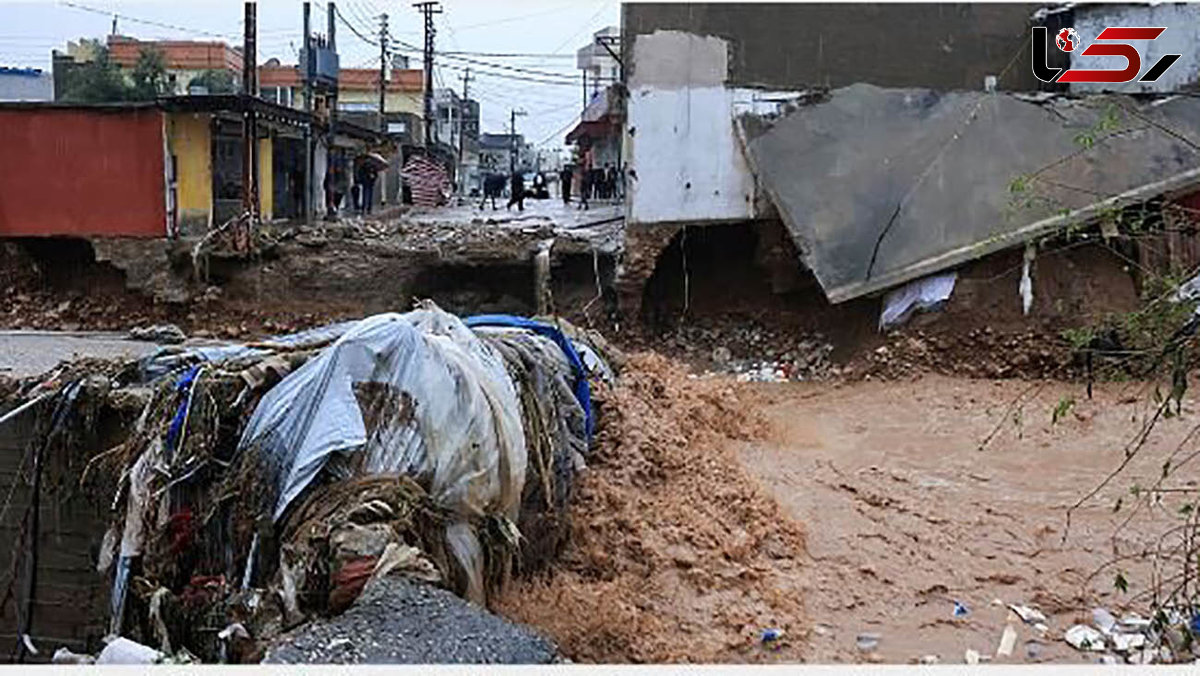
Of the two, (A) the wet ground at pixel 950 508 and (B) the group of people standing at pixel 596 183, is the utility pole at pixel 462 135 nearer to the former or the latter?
(B) the group of people standing at pixel 596 183

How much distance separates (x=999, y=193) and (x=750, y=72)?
349 centimetres

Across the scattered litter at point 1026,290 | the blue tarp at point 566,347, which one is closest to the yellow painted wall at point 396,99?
the scattered litter at point 1026,290

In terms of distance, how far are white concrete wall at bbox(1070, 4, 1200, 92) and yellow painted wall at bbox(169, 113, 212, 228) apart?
11440mm

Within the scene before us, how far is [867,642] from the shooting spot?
17.4ft

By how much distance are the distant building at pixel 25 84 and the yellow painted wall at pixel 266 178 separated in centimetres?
1282

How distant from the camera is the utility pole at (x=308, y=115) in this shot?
64.3 feet

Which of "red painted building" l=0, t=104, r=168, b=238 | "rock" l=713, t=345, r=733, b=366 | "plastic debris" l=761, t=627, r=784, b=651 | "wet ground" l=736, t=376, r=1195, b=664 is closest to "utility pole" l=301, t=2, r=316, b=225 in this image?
"red painted building" l=0, t=104, r=168, b=238

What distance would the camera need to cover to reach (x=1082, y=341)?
3.92m

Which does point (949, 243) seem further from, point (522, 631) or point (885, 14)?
point (522, 631)

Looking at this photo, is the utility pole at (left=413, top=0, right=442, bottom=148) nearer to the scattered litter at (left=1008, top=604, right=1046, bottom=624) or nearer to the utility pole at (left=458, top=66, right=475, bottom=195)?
the utility pole at (left=458, top=66, right=475, bottom=195)

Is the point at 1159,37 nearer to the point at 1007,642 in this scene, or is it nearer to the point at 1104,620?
the point at 1104,620

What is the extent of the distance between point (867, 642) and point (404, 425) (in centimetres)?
237

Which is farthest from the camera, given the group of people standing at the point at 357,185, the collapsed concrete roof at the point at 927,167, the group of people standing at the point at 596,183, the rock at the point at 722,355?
the group of people standing at the point at 596,183

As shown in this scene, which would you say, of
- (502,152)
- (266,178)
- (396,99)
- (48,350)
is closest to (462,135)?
(396,99)
